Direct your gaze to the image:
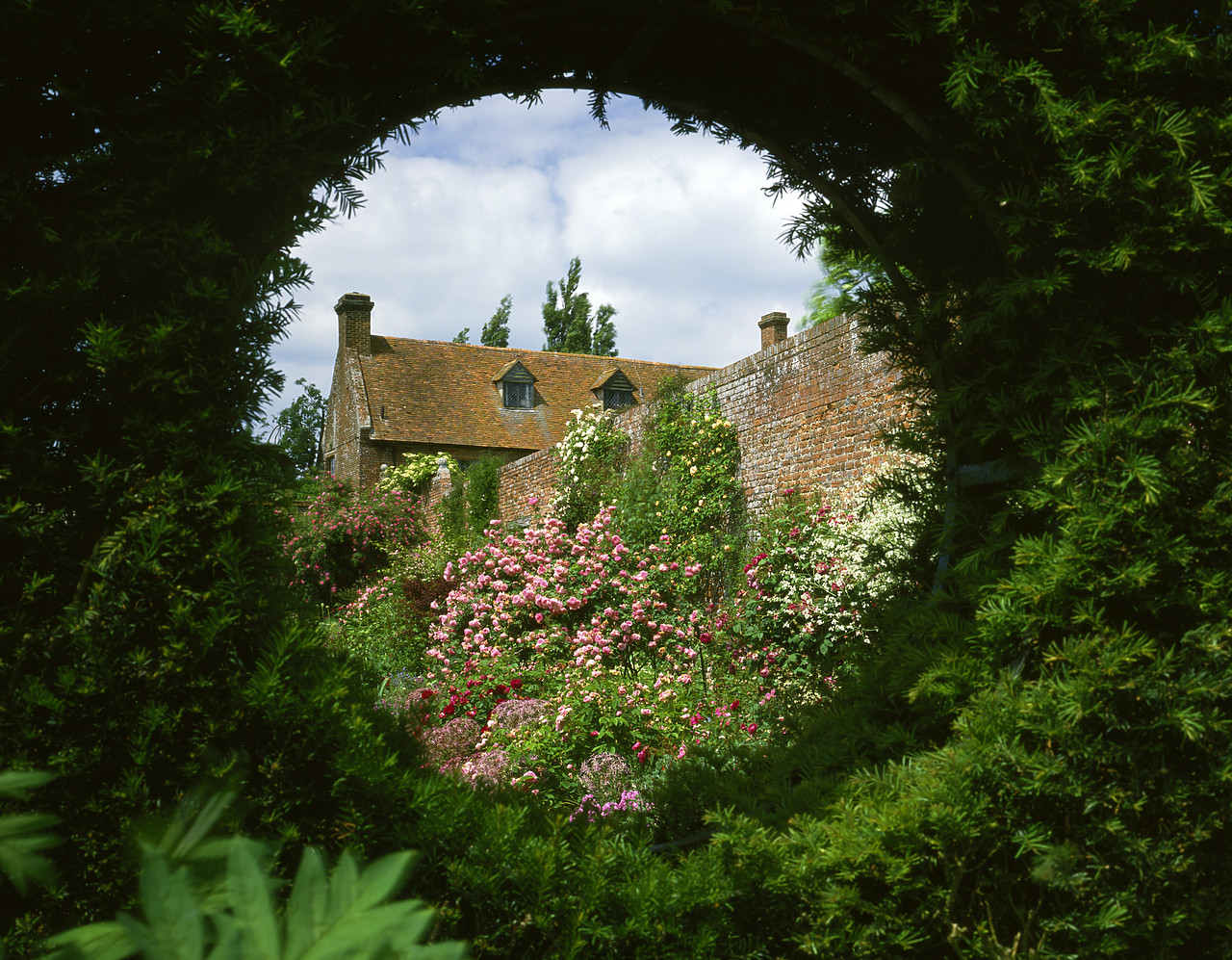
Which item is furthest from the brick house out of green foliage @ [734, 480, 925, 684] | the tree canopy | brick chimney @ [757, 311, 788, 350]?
the tree canopy

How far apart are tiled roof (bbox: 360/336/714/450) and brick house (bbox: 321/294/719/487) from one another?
3cm

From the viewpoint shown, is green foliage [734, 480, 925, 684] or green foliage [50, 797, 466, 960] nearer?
green foliage [50, 797, 466, 960]

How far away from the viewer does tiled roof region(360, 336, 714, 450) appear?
24.7 meters

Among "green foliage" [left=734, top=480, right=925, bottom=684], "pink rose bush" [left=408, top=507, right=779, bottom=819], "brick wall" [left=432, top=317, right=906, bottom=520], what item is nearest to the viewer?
"pink rose bush" [left=408, top=507, right=779, bottom=819]

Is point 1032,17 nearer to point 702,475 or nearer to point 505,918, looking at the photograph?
point 505,918

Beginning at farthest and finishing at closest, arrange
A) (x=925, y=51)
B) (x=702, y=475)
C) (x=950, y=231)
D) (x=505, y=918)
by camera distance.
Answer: (x=702, y=475), (x=950, y=231), (x=925, y=51), (x=505, y=918)

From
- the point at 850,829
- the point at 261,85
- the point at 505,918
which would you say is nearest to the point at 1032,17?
the point at 261,85

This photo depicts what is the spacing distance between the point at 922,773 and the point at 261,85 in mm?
2027

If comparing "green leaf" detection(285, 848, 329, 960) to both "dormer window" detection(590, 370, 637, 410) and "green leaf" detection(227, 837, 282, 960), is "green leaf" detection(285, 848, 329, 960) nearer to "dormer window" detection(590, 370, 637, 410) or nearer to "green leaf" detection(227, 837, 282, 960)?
"green leaf" detection(227, 837, 282, 960)

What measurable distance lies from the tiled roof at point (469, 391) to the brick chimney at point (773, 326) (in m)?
2.94

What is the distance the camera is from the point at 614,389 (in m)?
28.3

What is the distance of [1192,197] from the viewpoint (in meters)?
1.97

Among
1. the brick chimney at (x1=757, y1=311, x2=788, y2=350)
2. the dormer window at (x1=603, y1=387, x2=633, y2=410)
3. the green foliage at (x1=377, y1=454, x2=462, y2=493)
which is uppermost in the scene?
the dormer window at (x1=603, y1=387, x2=633, y2=410)

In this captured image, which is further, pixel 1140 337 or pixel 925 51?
pixel 925 51
